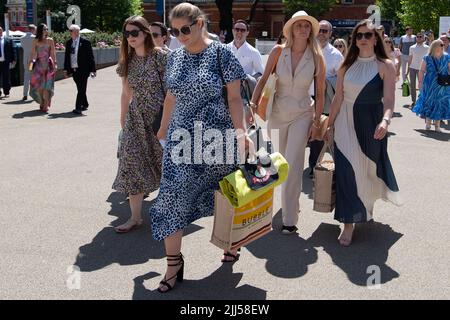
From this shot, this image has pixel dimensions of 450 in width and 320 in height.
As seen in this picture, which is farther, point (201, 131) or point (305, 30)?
point (305, 30)

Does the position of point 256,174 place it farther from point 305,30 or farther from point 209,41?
point 305,30

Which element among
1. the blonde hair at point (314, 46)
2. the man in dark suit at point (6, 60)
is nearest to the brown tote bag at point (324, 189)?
the blonde hair at point (314, 46)

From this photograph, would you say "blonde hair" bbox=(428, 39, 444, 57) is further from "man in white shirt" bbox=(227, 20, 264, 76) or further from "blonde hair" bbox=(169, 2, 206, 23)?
"blonde hair" bbox=(169, 2, 206, 23)

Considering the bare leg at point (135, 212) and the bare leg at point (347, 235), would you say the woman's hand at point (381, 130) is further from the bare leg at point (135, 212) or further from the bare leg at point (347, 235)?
the bare leg at point (135, 212)

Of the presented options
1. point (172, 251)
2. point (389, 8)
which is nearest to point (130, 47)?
point (172, 251)

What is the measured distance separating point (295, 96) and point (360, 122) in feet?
1.98

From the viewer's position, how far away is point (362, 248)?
511 centimetres

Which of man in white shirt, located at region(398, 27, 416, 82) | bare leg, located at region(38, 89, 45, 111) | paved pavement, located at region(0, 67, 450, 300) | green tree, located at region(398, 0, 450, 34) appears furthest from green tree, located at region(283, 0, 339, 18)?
paved pavement, located at region(0, 67, 450, 300)

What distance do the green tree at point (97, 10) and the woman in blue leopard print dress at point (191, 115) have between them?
50979mm

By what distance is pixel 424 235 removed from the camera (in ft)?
17.9

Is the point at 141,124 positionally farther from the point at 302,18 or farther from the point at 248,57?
the point at 248,57

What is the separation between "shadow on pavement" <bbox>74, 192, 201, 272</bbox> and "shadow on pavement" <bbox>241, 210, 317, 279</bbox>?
709 millimetres

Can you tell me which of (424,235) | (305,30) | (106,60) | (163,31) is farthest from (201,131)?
(106,60)
